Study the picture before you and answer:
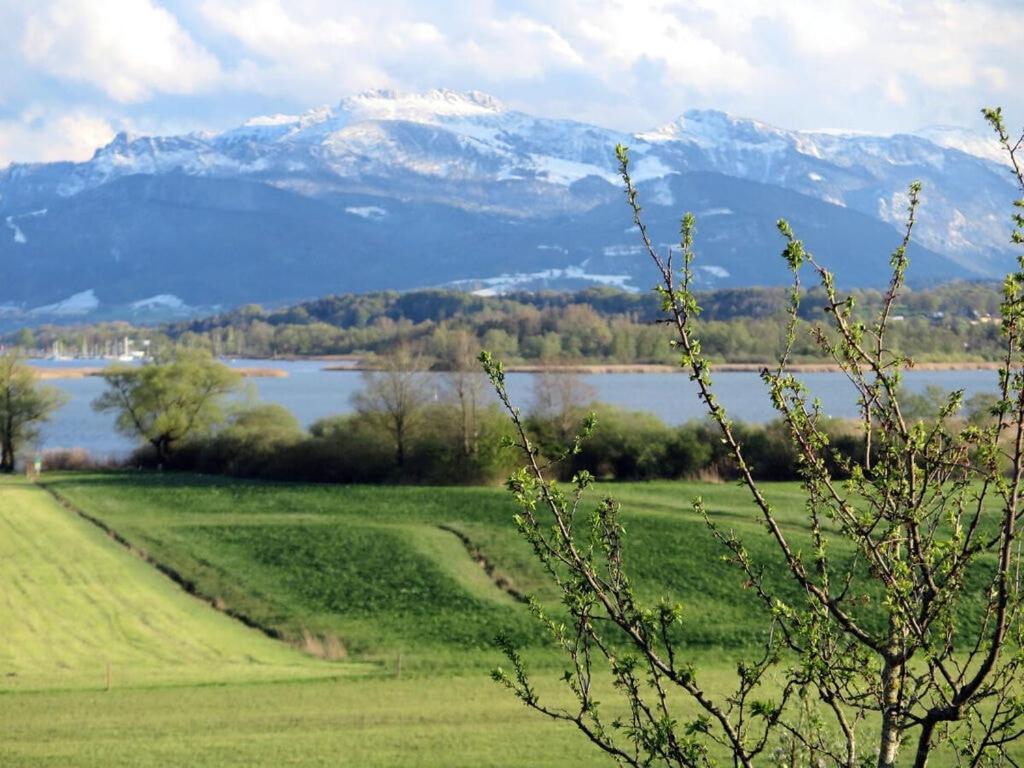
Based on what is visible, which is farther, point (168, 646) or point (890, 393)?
point (168, 646)

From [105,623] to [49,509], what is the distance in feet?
59.4

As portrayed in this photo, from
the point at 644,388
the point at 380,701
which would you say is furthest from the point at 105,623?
the point at 644,388

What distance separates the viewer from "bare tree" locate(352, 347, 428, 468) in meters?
51.0

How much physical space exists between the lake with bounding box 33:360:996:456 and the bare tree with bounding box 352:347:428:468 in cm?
121

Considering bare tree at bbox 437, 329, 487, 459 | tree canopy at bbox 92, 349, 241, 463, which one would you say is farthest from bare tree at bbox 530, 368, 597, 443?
tree canopy at bbox 92, 349, 241, 463

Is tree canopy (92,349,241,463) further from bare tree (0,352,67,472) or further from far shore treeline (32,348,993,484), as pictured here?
bare tree (0,352,67,472)

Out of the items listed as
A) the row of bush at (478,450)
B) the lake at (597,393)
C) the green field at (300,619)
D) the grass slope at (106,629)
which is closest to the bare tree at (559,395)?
the row of bush at (478,450)

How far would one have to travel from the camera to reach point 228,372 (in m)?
59.0

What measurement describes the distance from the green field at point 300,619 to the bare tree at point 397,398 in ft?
14.7

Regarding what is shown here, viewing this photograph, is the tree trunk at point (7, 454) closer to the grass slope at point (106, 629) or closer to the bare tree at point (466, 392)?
the bare tree at point (466, 392)

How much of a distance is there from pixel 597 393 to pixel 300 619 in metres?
30.7

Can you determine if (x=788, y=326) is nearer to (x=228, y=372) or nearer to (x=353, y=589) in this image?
(x=353, y=589)

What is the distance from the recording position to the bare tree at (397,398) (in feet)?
167

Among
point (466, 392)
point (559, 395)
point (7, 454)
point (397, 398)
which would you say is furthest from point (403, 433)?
point (7, 454)
